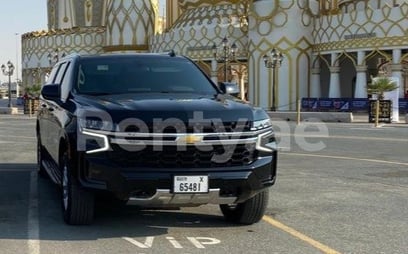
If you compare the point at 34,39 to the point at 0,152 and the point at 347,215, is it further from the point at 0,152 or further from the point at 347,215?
the point at 347,215

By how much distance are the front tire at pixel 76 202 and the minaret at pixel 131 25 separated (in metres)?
68.4

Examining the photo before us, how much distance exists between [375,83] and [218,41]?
96.4 feet

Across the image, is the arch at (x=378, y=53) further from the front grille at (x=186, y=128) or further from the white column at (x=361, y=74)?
the front grille at (x=186, y=128)

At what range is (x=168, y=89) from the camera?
7102mm

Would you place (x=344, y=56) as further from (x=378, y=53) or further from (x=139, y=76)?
(x=139, y=76)

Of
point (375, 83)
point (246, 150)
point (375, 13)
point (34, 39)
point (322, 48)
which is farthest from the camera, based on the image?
point (34, 39)

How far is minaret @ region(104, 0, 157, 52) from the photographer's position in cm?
7356

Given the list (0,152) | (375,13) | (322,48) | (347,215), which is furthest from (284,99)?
(347,215)

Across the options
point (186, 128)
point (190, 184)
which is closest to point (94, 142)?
point (186, 128)

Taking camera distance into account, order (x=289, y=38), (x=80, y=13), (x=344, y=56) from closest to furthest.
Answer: (x=344, y=56), (x=289, y=38), (x=80, y=13)

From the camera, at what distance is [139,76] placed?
729 centimetres

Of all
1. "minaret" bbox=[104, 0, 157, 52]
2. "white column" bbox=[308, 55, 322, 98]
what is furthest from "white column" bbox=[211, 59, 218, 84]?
"minaret" bbox=[104, 0, 157, 52]

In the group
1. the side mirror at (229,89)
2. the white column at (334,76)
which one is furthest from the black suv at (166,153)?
the white column at (334,76)

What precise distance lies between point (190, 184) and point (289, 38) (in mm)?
49521
